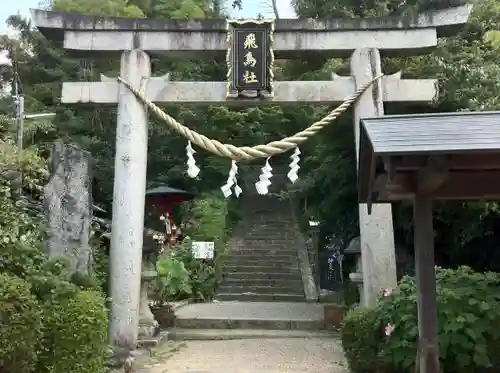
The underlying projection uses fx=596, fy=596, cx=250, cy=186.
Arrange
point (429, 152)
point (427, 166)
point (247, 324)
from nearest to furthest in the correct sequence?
point (429, 152), point (427, 166), point (247, 324)

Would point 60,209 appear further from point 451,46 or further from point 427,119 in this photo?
point 451,46

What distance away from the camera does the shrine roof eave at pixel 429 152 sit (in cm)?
438

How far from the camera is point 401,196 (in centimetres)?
547

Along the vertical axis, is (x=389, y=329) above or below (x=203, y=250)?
below

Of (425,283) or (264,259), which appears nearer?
(425,283)

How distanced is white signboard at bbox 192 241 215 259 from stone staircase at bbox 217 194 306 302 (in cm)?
95

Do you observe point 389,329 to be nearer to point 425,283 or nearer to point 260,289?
point 425,283

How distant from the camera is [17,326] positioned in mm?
5004

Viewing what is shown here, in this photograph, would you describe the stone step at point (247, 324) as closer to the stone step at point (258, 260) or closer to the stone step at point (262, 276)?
the stone step at point (262, 276)

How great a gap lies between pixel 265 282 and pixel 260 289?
47 cm

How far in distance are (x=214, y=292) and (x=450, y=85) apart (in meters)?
8.70

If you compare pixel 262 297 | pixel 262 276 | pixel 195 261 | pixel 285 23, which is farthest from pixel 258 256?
pixel 285 23

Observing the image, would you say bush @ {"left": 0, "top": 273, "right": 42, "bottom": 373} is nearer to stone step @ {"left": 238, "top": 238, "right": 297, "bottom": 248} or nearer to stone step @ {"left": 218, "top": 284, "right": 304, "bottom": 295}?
stone step @ {"left": 218, "top": 284, "right": 304, "bottom": 295}

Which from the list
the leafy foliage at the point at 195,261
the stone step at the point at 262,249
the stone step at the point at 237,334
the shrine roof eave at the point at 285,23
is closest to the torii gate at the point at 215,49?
the shrine roof eave at the point at 285,23
